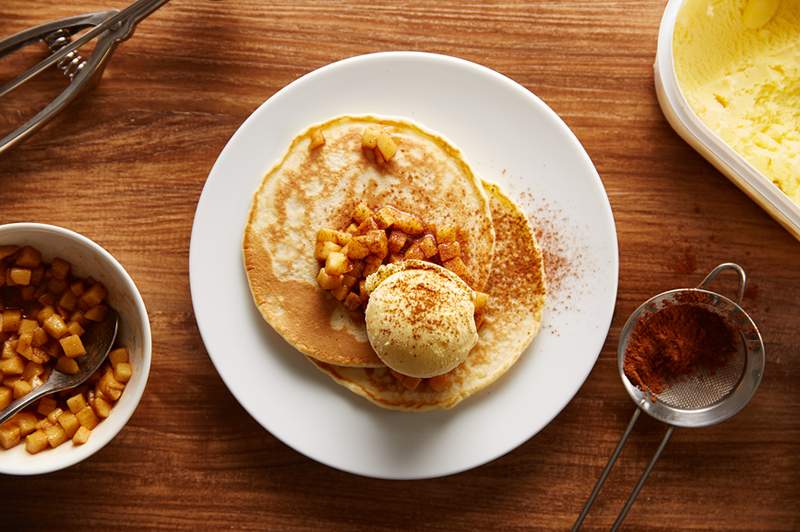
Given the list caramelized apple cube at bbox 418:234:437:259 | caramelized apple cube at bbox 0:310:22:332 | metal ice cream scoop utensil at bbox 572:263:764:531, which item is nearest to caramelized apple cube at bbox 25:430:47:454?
caramelized apple cube at bbox 0:310:22:332

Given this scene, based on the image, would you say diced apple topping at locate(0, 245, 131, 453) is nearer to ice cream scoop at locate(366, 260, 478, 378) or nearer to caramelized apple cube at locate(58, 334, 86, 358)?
caramelized apple cube at locate(58, 334, 86, 358)

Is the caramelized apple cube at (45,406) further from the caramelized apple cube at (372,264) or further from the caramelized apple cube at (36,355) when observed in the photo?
the caramelized apple cube at (372,264)

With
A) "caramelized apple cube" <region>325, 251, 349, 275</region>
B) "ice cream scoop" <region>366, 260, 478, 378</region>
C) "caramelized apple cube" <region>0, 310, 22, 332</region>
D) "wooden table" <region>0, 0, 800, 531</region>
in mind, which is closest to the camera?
"ice cream scoop" <region>366, 260, 478, 378</region>

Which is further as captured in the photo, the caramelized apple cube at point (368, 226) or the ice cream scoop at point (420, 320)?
the caramelized apple cube at point (368, 226)

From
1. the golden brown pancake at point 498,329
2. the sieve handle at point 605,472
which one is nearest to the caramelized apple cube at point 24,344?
the golden brown pancake at point 498,329

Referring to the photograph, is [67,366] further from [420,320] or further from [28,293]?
[420,320]

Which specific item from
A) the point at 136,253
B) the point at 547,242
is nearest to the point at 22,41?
the point at 136,253
